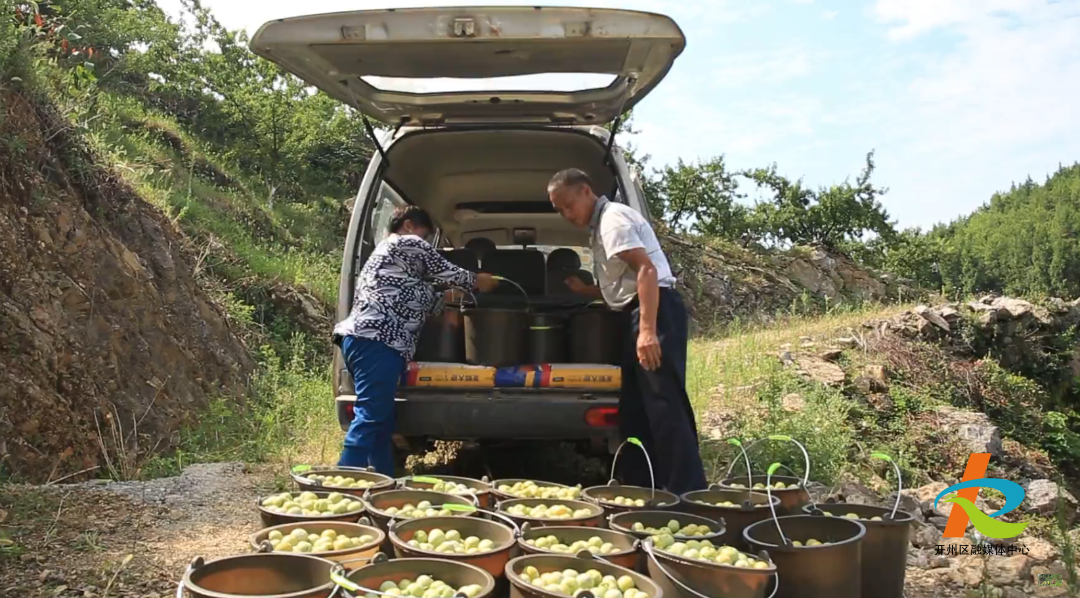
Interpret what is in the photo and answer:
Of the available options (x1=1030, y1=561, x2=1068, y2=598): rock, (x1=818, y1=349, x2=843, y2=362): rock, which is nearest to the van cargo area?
(x1=1030, y1=561, x2=1068, y2=598): rock

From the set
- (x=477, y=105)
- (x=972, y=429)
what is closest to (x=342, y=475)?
(x=477, y=105)

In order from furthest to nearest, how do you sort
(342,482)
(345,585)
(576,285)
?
1. (576,285)
2. (342,482)
3. (345,585)

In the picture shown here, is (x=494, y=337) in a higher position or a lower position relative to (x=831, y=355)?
higher

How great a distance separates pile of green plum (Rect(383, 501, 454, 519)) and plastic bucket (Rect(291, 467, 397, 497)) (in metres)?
0.20

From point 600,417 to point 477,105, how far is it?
79.1 inches

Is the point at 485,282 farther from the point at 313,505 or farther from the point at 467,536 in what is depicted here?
the point at 467,536

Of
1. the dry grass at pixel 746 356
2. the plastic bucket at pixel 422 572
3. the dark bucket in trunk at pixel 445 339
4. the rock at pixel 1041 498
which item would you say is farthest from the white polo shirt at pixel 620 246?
the rock at pixel 1041 498

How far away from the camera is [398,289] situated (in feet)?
14.3

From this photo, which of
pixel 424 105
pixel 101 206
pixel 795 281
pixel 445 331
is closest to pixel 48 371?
pixel 101 206

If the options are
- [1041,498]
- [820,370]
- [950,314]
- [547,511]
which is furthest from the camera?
[950,314]

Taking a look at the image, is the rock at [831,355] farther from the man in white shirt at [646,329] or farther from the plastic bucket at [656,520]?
the plastic bucket at [656,520]

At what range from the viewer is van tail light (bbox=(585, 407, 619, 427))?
4.04 m

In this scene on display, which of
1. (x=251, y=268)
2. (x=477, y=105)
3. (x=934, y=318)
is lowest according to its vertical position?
(x=934, y=318)

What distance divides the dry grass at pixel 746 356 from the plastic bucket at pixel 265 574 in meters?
4.99
